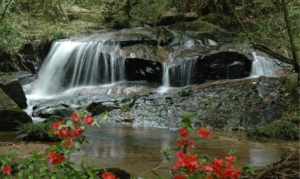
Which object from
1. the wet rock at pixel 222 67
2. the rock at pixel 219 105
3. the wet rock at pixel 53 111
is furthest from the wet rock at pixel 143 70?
the wet rock at pixel 53 111

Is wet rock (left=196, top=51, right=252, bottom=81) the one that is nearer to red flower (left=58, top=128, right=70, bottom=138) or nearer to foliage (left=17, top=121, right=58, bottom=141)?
foliage (left=17, top=121, right=58, bottom=141)

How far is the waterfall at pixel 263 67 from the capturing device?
2080cm

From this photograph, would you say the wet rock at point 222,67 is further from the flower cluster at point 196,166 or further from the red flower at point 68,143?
the flower cluster at point 196,166

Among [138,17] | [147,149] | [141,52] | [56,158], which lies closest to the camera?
[56,158]

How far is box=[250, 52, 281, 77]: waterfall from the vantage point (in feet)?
68.3

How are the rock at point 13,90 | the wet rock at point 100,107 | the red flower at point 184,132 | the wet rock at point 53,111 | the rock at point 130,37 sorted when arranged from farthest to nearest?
the rock at point 130,37 < the rock at point 13,90 < the wet rock at point 100,107 < the wet rock at point 53,111 < the red flower at point 184,132

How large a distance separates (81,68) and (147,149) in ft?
38.4


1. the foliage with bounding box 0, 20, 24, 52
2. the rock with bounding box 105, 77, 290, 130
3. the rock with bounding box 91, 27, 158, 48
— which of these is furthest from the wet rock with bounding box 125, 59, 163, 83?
the foliage with bounding box 0, 20, 24, 52

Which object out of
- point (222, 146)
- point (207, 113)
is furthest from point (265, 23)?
point (222, 146)

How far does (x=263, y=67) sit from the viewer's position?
2095 cm

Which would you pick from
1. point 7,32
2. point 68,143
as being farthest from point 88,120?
point 7,32

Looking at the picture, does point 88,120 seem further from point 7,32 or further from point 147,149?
point 7,32

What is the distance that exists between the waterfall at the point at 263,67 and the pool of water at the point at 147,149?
7.30 meters

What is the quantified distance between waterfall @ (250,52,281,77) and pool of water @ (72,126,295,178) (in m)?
7.30
